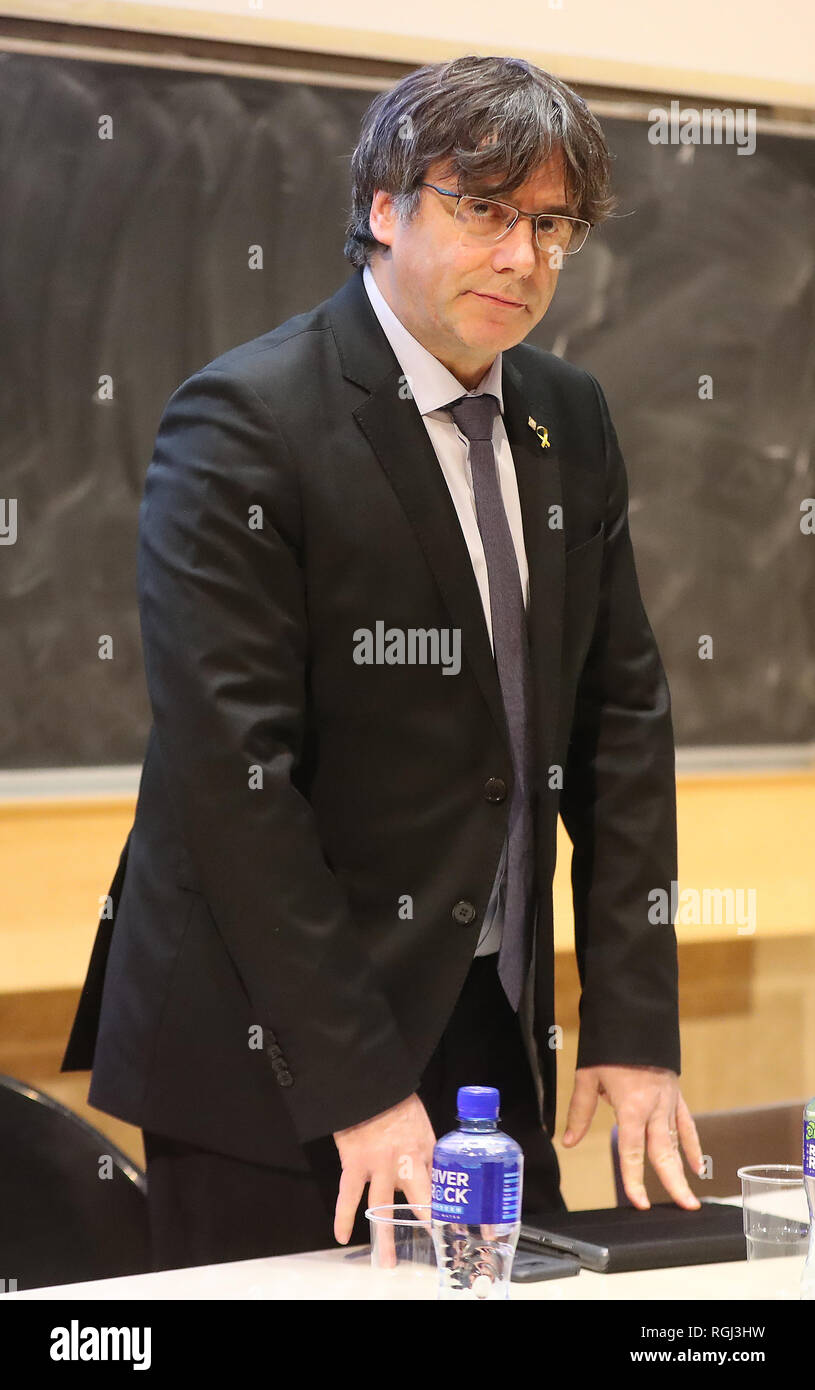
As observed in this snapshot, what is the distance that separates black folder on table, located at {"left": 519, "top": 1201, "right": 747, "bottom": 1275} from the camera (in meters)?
1.49

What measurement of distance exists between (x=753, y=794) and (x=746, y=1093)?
68 cm

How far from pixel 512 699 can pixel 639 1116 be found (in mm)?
502

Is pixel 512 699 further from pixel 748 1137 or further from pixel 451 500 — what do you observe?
pixel 748 1137

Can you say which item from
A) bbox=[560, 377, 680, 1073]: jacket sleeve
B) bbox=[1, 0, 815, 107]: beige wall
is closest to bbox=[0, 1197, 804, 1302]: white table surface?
bbox=[560, 377, 680, 1073]: jacket sleeve

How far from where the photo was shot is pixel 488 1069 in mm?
1905

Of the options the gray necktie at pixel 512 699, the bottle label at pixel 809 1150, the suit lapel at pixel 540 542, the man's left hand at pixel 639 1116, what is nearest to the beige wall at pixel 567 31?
the suit lapel at pixel 540 542

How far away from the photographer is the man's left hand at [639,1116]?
1.76 metres

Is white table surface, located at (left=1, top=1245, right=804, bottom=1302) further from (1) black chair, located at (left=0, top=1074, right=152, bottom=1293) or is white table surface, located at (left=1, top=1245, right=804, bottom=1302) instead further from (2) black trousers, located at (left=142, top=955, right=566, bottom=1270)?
(1) black chair, located at (left=0, top=1074, right=152, bottom=1293)

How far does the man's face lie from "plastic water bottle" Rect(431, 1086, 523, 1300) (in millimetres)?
866

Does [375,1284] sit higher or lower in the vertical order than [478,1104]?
lower

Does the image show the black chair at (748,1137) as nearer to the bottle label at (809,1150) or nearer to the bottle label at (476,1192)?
the bottle label at (809,1150)

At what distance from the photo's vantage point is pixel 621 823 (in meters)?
1.96

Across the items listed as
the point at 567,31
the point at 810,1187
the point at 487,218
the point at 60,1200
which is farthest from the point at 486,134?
the point at 567,31
